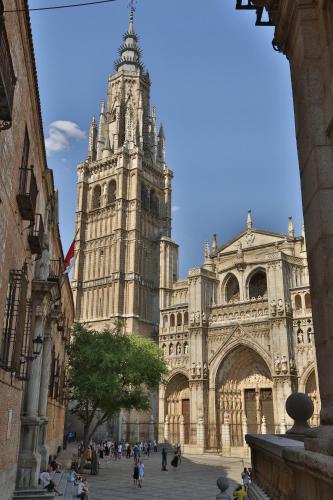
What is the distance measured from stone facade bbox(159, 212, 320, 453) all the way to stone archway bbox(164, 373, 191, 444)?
3.4 inches

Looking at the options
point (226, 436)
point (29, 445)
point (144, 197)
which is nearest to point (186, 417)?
point (226, 436)

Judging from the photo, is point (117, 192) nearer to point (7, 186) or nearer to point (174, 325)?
point (174, 325)

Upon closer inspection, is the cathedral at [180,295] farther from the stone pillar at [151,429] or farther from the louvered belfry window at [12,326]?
the louvered belfry window at [12,326]

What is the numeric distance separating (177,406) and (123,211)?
898 inches

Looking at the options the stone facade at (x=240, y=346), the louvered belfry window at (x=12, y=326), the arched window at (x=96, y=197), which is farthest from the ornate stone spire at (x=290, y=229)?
the louvered belfry window at (x=12, y=326)

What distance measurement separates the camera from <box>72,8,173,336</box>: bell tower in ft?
170

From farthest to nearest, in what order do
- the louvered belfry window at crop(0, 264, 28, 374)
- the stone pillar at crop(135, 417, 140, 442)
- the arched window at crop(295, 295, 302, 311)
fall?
the stone pillar at crop(135, 417, 140, 442) < the arched window at crop(295, 295, 302, 311) < the louvered belfry window at crop(0, 264, 28, 374)

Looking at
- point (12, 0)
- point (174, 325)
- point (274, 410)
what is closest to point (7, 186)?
point (12, 0)

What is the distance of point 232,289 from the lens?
45562mm

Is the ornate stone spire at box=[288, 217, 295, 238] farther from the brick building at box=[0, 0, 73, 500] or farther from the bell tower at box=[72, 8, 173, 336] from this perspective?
the brick building at box=[0, 0, 73, 500]

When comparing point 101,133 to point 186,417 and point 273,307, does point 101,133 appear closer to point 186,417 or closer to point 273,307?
point 273,307

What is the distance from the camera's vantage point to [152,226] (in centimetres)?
5800

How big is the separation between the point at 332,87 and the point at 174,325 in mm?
40623

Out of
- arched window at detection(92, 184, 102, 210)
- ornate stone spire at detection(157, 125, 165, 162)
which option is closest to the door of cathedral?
arched window at detection(92, 184, 102, 210)
